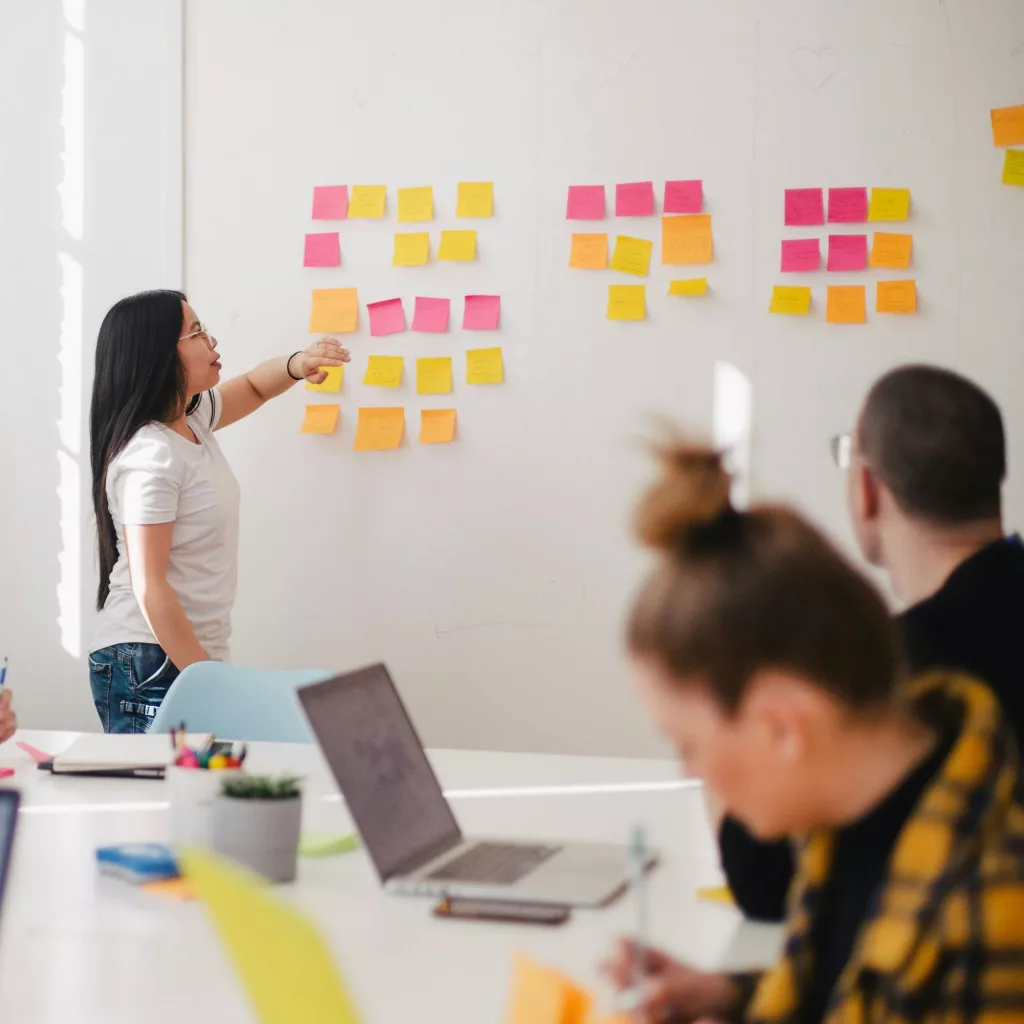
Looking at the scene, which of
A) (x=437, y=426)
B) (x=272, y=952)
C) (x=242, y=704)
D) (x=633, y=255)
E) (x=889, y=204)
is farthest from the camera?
(x=437, y=426)

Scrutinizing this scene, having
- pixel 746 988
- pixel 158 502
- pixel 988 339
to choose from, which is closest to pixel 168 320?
pixel 158 502

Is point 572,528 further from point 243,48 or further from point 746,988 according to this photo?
point 746,988

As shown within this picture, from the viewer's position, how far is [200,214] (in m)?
3.34

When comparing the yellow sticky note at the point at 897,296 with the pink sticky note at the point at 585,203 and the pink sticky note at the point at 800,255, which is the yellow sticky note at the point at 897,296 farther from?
the pink sticky note at the point at 585,203

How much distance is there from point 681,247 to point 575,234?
0.85ft

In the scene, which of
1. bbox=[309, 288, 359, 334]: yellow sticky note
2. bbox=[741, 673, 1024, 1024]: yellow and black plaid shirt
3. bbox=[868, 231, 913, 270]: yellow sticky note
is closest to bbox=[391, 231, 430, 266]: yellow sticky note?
bbox=[309, 288, 359, 334]: yellow sticky note

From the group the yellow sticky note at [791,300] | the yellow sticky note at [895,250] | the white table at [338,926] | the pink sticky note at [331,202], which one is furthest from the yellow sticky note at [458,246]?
the white table at [338,926]

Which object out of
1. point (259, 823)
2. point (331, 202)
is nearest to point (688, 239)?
point (331, 202)

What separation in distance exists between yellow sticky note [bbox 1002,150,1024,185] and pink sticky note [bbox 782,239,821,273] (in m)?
0.45

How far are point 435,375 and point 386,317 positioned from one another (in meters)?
0.19

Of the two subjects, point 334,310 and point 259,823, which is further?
point 334,310

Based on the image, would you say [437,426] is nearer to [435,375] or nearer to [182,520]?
[435,375]

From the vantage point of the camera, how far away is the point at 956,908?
0.84 m

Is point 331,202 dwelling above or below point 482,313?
above
